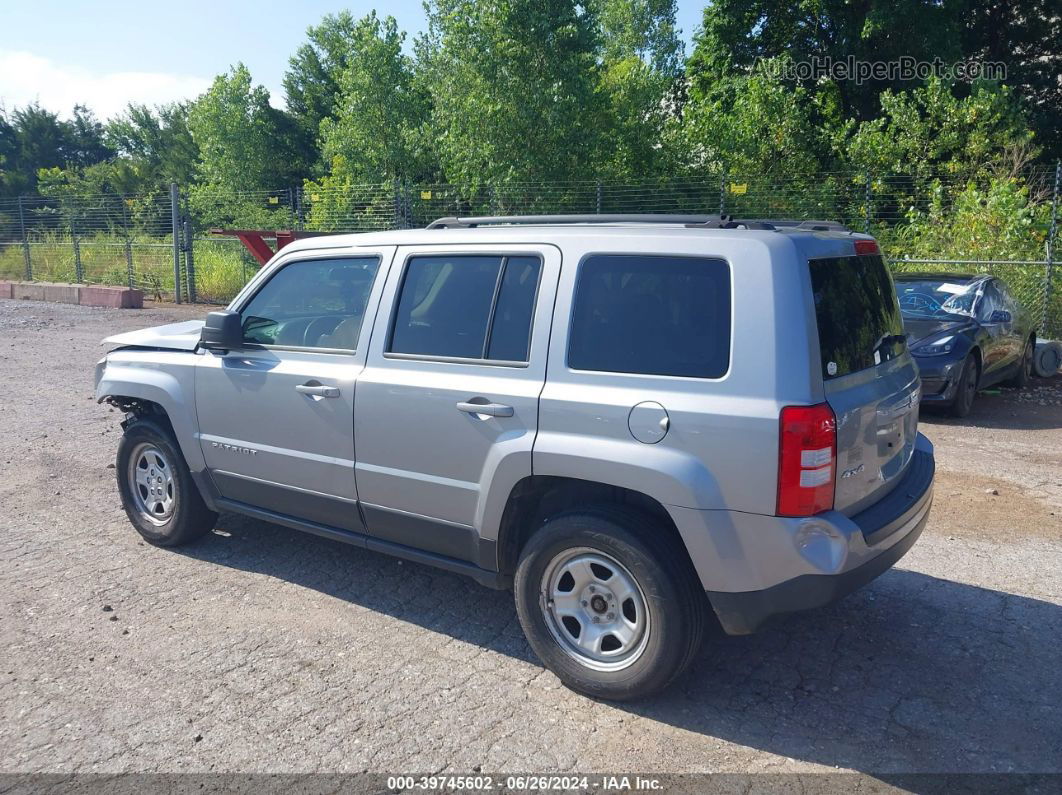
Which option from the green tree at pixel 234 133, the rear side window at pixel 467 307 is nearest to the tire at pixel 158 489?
the rear side window at pixel 467 307

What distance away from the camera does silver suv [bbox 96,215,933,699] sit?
331 cm

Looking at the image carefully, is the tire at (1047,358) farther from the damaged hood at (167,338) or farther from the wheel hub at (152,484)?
the wheel hub at (152,484)

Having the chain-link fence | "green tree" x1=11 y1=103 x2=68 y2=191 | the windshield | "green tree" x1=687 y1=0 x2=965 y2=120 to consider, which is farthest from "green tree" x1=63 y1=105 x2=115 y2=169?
the windshield

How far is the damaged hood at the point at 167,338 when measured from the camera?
5.21 meters

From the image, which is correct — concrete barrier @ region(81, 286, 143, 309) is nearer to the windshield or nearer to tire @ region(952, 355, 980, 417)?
the windshield

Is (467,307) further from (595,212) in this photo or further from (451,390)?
(595,212)

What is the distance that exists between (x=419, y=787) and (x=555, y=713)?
70 cm

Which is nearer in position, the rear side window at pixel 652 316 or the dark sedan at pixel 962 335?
the rear side window at pixel 652 316

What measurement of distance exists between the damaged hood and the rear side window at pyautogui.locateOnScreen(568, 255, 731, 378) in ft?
8.55

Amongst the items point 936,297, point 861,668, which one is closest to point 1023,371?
point 936,297

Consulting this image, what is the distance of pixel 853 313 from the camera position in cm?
369

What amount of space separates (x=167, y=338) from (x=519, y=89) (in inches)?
515

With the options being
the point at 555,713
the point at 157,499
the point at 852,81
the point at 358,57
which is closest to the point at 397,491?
the point at 555,713

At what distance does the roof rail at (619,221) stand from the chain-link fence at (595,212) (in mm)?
10613
